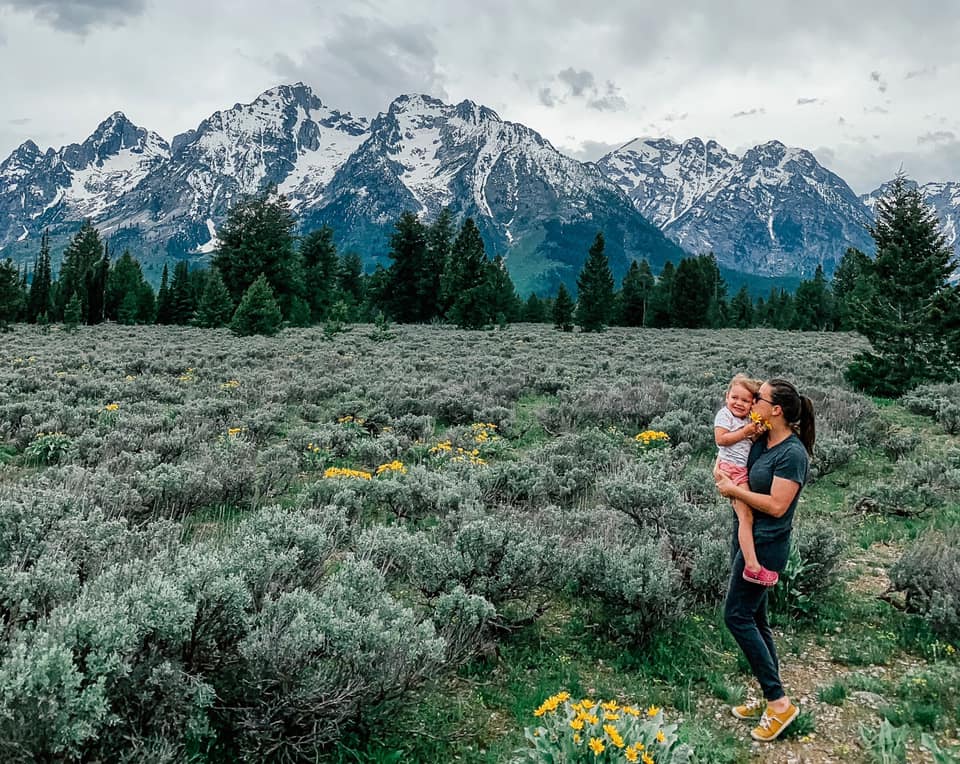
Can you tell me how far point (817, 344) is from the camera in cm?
2839

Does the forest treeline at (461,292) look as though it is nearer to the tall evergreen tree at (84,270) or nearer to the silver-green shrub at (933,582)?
the tall evergreen tree at (84,270)

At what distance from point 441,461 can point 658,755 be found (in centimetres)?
590

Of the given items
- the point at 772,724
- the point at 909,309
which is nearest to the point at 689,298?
the point at 909,309

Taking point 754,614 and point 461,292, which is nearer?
point 754,614

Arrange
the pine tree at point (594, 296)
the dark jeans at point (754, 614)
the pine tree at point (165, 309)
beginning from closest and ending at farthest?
the dark jeans at point (754, 614) → the pine tree at point (594, 296) → the pine tree at point (165, 309)

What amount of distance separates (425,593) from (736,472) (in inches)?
97.9

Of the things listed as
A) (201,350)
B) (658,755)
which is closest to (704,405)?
(658,755)

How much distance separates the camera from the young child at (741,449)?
3582 mm

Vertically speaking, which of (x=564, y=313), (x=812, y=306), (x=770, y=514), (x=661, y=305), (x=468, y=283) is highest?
(x=812, y=306)

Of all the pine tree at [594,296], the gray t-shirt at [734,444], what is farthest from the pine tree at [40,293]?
the gray t-shirt at [734,444]

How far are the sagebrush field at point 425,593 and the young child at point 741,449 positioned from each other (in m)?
0.97

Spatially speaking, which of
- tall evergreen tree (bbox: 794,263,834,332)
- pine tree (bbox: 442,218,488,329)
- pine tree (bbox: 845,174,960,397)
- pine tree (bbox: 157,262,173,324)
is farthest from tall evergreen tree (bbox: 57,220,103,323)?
tall evergreen tree (bbox: 794,263,834,332)

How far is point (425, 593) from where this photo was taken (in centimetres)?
450

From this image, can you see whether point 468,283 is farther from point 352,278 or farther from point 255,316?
point 352,278
